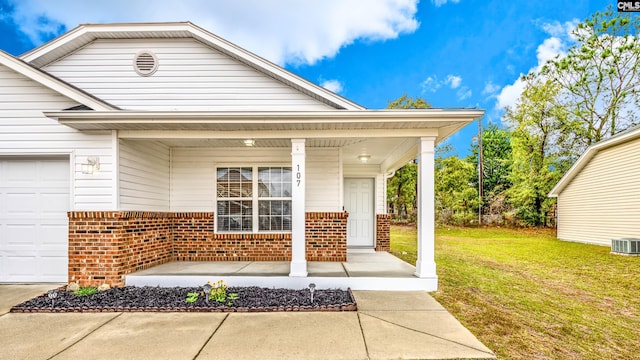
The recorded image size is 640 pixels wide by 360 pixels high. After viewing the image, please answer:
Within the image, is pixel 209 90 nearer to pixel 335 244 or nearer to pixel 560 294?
pixel 335 244

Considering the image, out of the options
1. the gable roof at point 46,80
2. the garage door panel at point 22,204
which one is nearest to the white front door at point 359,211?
the gable roof at point 46,80

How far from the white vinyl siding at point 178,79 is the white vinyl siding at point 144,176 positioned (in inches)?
46.8

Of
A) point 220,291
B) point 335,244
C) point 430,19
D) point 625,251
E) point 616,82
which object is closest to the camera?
point 220,291

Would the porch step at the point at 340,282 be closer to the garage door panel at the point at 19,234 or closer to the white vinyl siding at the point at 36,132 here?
the white vinyl siding at the point at 36,132

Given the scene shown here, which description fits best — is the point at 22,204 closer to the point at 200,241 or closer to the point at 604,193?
the point at 200,241

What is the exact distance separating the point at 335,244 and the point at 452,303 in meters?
2.76

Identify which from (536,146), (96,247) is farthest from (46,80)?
(536,146)

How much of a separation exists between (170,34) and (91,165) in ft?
11.3

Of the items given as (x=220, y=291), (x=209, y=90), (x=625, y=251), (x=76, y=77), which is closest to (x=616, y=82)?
(x=625, y=251)

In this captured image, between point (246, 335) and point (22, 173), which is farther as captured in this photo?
point (22, 173)

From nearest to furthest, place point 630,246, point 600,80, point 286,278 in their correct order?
1. point 286,278
2. point 630,246
3. point 600,80

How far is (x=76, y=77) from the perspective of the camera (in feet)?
24.4

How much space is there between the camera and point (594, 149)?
12281mm

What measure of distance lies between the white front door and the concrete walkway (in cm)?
512
